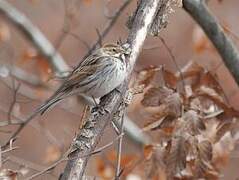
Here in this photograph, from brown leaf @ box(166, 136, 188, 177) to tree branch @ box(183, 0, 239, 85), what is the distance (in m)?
0.69

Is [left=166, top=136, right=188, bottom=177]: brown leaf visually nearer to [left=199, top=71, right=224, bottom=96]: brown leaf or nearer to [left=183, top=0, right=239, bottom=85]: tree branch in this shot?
[left=199, top=71, right=224, bottom=96]: brown leaf

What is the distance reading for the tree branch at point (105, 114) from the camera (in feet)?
7.32

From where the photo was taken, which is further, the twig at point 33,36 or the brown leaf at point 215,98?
the twig at point 33,36

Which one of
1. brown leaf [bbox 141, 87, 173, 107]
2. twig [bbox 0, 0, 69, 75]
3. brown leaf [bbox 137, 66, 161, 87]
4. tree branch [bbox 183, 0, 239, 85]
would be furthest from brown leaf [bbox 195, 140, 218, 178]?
twig [bbox 0, 0, 69, 75]

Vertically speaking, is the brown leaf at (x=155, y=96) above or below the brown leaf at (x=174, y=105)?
above

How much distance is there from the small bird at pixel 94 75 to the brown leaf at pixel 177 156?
38 cm

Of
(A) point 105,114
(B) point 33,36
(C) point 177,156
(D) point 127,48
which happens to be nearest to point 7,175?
(A) point 105,114

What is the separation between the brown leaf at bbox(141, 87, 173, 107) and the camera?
2.95 meters

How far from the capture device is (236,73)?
11.2 ft

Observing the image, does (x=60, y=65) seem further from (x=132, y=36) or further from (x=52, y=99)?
(x=132, y=36)

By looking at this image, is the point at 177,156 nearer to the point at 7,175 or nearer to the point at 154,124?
the point at 154,124

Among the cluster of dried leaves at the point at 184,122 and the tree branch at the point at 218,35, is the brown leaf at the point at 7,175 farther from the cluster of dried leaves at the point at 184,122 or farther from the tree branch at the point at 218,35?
the tree branch at the point at 218,35

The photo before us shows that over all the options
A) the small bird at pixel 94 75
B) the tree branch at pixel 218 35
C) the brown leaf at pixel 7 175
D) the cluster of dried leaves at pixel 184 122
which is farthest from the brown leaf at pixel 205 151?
the brown leaf at pixel 7 175

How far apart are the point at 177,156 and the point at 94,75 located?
0.56 meters
